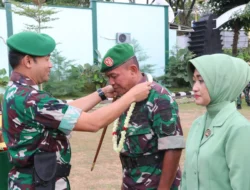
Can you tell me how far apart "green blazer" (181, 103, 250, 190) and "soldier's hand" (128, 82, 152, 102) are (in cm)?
38

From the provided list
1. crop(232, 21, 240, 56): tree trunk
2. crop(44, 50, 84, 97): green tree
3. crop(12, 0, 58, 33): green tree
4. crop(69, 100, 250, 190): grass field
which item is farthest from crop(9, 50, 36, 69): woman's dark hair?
crop(232, 21, 240, 56): tree trunk

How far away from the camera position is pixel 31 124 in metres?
1.82

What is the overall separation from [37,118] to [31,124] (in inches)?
2.4

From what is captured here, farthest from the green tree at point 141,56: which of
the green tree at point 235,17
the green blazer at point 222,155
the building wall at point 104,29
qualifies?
the green blazer at point 222,155

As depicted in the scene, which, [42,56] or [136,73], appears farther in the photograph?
[136,73]

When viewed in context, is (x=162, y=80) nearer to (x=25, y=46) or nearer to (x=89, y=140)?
(x=89, y=140)

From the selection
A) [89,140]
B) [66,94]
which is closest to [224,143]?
[89,140]

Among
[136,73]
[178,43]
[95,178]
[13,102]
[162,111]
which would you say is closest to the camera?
[13,102]

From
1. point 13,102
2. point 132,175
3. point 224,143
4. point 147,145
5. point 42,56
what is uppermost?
point 42,56

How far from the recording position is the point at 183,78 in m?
15.1

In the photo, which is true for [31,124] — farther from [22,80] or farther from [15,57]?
[15,57]

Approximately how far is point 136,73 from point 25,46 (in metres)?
0.68

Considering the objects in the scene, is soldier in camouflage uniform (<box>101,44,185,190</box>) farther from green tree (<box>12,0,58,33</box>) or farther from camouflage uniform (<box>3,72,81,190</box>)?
green tree (<box>12,0,58,33</box>)

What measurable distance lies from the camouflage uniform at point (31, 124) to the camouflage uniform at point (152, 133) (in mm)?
381
